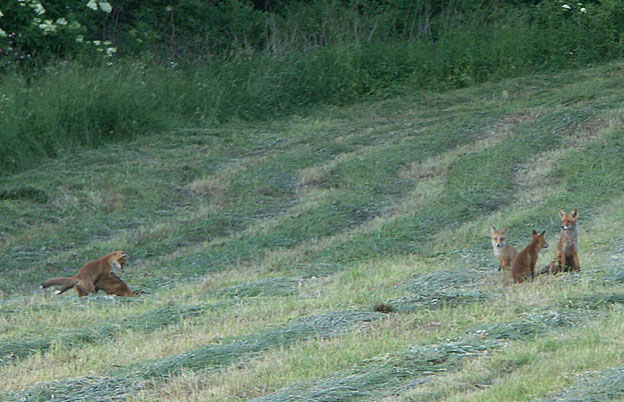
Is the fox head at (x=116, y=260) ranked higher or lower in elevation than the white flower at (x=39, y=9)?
lower

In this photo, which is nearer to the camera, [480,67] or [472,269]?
[472,269]

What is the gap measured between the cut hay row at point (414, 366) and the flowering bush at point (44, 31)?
42.0 feet

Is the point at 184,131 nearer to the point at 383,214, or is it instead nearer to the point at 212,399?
the point at 383,214

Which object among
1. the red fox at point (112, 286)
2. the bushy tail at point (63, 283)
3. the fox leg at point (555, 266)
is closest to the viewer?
the fox leg at point (555, 266)

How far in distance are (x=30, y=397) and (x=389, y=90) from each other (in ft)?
48.6

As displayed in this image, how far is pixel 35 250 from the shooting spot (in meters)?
12.4

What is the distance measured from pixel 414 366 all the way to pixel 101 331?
3017 mm

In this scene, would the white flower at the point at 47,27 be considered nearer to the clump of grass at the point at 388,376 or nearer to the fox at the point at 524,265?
the fox at the point at 524,265

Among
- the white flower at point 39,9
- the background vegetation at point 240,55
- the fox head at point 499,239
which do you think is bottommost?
the fox head at point 499,239

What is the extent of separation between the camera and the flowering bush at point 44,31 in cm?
1841

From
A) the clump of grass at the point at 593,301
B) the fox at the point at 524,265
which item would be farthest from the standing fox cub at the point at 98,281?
the clump of grass at the point at 593,301

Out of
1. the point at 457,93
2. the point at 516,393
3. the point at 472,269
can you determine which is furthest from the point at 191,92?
the point at 516,393

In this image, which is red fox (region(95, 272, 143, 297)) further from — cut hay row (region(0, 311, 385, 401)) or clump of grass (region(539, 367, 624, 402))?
clump of grass (region(539, 367, 624, 402))

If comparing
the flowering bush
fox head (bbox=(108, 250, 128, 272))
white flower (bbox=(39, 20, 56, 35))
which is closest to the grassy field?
fox head (bbox=(108, 250, 128, 272))
